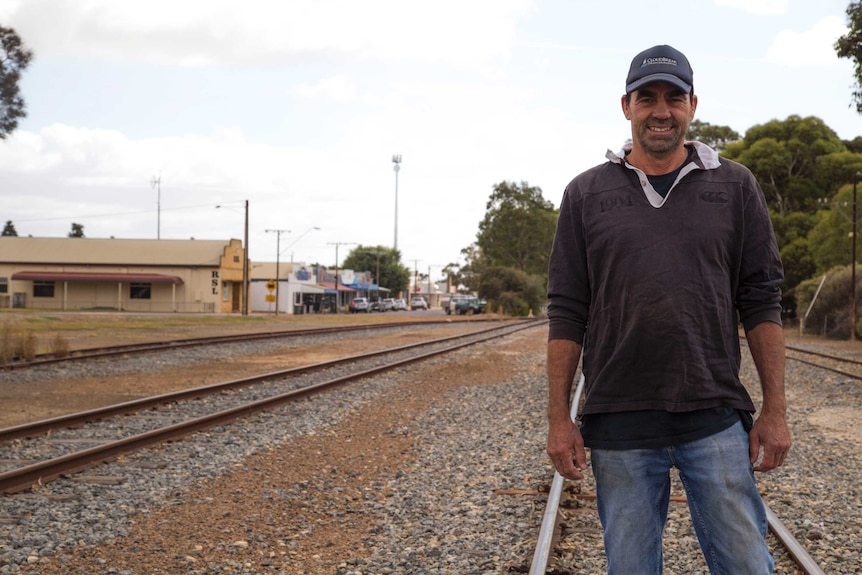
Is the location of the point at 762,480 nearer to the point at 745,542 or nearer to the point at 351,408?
the point at 745,542

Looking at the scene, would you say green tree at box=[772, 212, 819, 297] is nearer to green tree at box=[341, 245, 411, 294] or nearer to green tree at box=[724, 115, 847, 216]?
green tree at box=[724, 115, 847, 216]

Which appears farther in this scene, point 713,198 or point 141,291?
point 141,291

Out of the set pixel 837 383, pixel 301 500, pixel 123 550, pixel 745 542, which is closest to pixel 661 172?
pixel 745 542

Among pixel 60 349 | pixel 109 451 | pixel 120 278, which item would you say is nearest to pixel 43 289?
pixel 120 278

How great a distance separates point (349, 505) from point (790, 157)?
51369 mm

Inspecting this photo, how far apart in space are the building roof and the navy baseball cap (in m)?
67.8

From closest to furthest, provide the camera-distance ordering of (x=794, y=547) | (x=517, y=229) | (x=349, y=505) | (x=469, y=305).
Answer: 1. (x=794, y=547)
2. (x=349, y=505)
3. (x=469, y=305)
4. (x=517, y=229)

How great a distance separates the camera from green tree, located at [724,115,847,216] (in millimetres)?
52688

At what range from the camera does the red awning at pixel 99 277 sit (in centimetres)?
6662

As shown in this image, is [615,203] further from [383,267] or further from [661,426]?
[383,267]

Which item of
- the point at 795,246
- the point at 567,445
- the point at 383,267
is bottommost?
the point at 567,445

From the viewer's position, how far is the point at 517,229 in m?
88.2


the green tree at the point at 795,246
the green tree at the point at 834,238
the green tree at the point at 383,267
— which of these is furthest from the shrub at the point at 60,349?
the green tree at the point at 383,267

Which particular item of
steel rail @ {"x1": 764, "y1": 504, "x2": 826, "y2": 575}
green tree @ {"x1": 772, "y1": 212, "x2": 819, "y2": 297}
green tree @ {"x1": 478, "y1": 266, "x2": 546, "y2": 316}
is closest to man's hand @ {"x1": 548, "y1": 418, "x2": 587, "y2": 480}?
steel rail @ {"x1": 764, "y1": 504, "x2": 826, "y2": 575}
